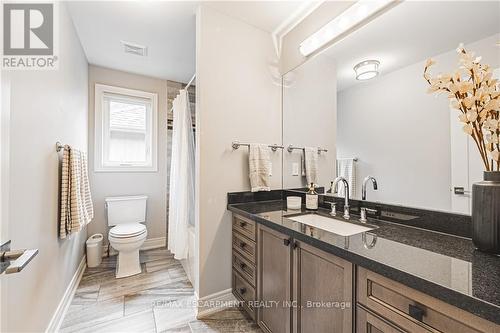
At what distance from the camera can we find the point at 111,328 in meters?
1.55

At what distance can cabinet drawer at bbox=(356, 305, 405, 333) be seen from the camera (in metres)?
0.74

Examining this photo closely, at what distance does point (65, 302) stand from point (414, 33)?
3058 mm

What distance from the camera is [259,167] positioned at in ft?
6.25

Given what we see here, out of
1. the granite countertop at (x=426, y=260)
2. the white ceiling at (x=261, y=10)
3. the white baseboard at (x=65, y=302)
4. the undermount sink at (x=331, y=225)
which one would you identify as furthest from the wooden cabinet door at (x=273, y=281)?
the white ceiling at (x=261, y=10)

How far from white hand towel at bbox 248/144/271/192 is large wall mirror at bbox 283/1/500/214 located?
1.47ft

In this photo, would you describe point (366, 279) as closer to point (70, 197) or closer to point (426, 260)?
point (426, 260)

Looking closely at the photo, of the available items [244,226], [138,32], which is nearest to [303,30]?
[138,32]

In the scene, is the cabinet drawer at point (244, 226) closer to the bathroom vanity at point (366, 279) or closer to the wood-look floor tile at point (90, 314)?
the bathroom vanity at point (366, 279)

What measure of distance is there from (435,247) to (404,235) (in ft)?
0.51

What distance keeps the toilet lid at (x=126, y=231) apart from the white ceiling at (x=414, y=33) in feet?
7.79

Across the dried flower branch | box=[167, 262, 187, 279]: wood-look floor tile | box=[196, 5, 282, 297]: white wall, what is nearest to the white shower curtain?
box=[167, 262, 187, 279]: wood-look floor tile

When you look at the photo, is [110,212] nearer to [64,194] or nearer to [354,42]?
[64,194]

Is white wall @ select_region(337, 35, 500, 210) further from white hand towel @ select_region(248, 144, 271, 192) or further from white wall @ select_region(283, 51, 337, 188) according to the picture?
white hand towel @ select_region(248, 144, 271, 192)

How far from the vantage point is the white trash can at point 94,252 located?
243cm
